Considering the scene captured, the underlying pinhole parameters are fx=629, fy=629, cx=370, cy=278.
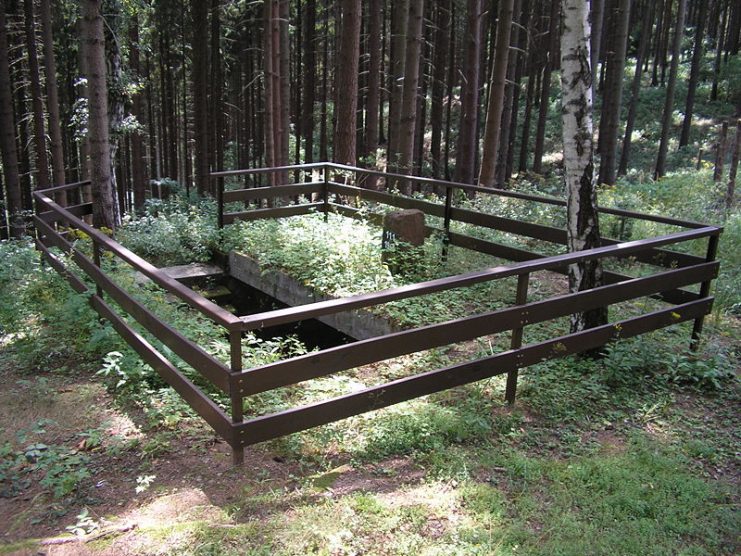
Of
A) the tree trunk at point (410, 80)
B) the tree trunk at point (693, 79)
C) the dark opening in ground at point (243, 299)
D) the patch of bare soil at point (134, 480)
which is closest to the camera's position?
the patch of bare soil at point (134, 480)

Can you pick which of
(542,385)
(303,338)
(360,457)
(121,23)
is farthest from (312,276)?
(121,23)

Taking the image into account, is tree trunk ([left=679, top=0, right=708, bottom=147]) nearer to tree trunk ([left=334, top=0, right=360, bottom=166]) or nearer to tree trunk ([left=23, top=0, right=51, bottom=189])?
tree trunk ([left=334, top=0, right=360, bottom=166])

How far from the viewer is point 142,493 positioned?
3.96m

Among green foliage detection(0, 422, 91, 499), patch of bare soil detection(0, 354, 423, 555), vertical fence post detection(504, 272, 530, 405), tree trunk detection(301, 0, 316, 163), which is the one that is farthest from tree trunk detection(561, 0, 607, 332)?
tree trunk detection(301, 0, 316, 163)

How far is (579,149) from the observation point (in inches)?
233

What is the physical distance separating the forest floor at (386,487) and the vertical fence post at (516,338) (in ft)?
0.39

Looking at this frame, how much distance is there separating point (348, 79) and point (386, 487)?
1155cm

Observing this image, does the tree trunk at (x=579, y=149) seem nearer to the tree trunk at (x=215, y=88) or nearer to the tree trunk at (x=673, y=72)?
the tree trunk at (x=673, y=72)

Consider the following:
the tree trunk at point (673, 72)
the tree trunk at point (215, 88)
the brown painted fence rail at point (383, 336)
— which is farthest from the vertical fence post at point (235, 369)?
the tree trunk at point (673, 72)

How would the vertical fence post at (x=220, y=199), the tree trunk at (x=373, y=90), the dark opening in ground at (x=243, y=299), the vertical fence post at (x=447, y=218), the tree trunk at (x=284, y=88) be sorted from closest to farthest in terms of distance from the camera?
the dark opening in ground at (x=243, y=299)
the vertical fence post at (x=447, y=218)
the vertical fence post at (x=220, y=199)
the tree trunk at (x=373, y=90)
the tree trunk at (x=284, y=88)

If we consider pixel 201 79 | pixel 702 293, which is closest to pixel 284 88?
pixel 201 79

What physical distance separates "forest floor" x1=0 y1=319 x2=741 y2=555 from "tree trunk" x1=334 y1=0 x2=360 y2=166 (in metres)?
10.0

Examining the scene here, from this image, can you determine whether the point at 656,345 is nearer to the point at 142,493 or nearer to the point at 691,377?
the point at 691,377

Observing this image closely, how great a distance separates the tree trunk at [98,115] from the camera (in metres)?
9.66
